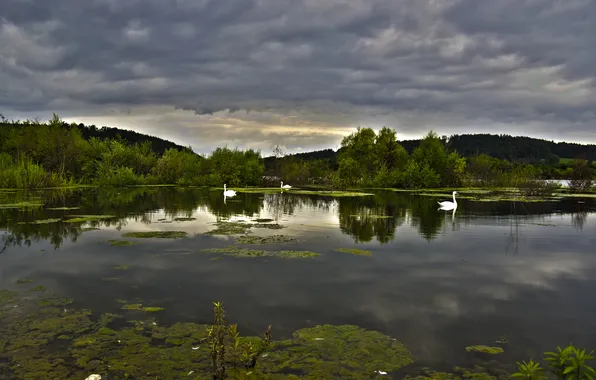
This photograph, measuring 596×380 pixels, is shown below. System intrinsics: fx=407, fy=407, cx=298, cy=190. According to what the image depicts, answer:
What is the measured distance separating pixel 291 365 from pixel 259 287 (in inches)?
161

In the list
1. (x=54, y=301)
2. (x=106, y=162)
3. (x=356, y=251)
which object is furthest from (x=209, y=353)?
(x=106, y=162)

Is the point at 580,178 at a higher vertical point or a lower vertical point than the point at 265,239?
higher

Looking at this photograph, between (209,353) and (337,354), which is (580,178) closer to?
(337,354)

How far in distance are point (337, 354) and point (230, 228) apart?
13944 millimetres

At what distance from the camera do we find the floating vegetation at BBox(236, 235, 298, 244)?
1673 cm

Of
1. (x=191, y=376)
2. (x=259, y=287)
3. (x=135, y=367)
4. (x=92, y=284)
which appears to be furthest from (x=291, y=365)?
(x=92, y=284)

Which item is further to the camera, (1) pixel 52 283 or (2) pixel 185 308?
(1) pixel 52 283

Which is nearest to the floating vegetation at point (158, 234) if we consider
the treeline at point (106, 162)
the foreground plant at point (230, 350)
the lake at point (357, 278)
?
the lake at point (357, 278)

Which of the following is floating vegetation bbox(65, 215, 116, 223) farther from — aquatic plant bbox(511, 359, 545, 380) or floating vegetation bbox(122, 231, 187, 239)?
aquatic plant bbox(511, 359, 545, 380)

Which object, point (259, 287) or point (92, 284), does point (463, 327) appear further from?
point (92, 284)

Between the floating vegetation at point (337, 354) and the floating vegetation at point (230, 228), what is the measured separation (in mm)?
11621

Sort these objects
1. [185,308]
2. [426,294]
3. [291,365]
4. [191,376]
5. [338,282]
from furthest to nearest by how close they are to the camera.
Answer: [338,282] < [426,294] < [185,308] < [291,365] < [191,376]

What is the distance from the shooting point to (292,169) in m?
77.1

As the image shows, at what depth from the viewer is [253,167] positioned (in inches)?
2618
